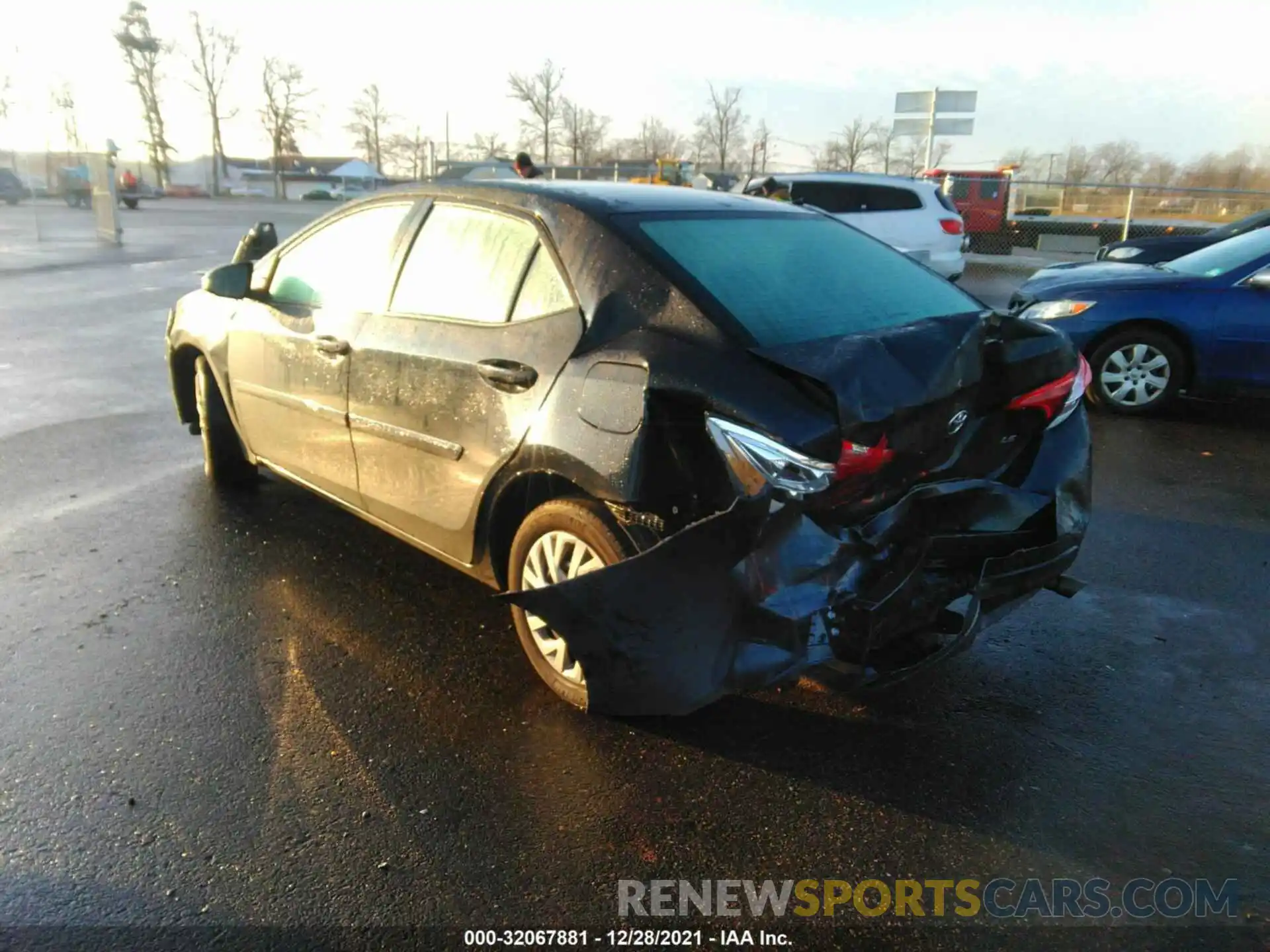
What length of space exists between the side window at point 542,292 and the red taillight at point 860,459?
3.52ft

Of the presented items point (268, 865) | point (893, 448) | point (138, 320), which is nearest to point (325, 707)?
point (268, 865)

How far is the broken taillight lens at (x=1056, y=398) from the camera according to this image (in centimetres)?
319

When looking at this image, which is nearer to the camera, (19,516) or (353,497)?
(353,497)

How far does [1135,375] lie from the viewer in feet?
24.1

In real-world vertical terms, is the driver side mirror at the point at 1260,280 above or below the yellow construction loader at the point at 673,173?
below

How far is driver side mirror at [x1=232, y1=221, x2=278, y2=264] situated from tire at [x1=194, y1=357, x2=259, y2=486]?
10.1 feet

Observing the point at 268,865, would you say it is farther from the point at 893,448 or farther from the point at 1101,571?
the point at 1101,571

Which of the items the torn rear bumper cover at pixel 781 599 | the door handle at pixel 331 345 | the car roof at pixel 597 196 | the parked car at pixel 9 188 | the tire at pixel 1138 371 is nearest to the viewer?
the torn rear bumper cover at pixel 781 599

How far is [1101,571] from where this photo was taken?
14.4 ft

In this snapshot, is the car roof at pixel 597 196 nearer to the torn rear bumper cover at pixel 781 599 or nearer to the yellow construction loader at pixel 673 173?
the torn rear bumper cover at pixel 781 599

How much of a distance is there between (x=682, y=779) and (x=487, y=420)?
1356 millimetres

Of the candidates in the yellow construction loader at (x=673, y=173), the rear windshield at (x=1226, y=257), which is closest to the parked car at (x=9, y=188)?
the yellow construction loader at (x=673, y=173)

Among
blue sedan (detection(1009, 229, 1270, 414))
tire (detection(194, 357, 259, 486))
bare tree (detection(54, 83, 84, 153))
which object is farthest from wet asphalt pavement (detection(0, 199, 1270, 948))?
bare tree (detection(54, 83, 84, 153))

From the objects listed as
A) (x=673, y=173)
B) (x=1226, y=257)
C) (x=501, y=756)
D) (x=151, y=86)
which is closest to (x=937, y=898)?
(x=501, y=756)
